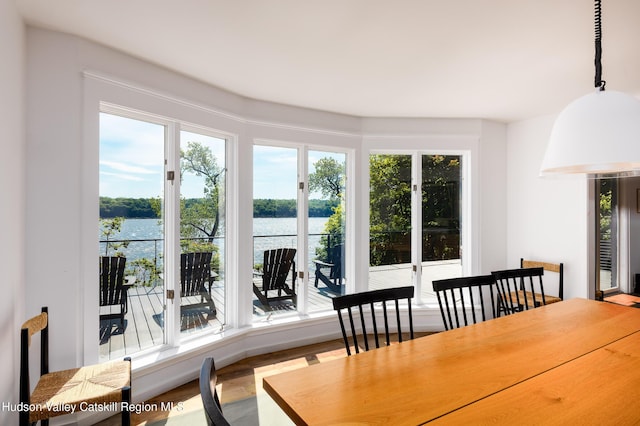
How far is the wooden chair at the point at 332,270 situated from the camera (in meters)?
4.07

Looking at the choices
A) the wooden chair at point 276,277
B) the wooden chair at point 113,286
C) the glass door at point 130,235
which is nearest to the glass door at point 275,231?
the wooden chair at point 276,277

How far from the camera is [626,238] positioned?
199 inches

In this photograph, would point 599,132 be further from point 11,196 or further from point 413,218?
point 413,218

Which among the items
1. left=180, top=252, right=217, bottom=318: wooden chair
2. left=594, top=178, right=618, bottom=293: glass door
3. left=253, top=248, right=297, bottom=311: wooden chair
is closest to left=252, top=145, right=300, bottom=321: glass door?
left=253, top=248, right=297, bottom=311: wooden chair

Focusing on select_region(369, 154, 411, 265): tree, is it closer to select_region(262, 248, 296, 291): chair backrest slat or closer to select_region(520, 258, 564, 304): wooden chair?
select_region(262, 248, 296, 291): chair backrest slat

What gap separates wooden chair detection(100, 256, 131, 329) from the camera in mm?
2539

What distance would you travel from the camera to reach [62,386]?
192cm

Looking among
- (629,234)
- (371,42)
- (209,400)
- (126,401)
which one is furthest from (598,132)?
(629,234)

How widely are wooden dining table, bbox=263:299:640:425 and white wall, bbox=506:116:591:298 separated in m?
2.19

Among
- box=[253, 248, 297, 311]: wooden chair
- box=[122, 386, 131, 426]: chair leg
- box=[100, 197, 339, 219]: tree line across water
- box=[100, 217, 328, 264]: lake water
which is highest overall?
box=[100, 197, 339, 219]: tree line across water

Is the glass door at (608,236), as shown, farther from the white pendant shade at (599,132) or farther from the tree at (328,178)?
the white pendant shade at (599,132)

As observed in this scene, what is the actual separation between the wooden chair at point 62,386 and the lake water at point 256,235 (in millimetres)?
734

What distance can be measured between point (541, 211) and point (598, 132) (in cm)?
325

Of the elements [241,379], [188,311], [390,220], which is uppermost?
[390,220]
